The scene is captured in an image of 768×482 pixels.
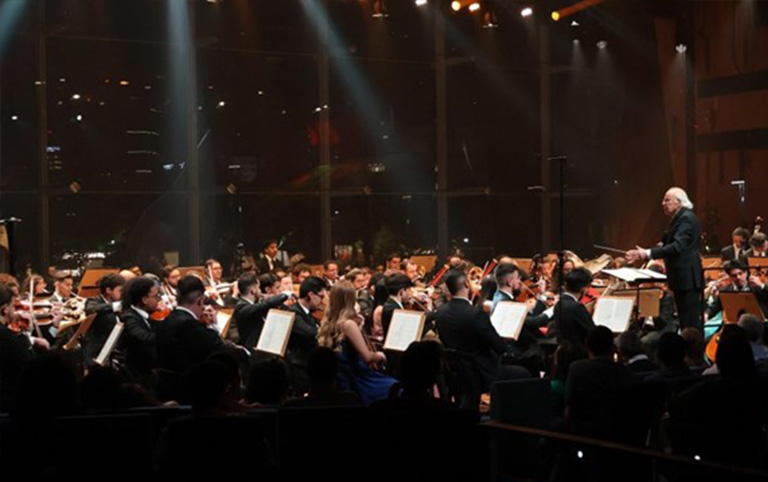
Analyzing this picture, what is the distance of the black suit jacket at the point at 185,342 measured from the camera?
6.83 m

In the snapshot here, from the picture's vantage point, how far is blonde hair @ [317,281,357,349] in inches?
314

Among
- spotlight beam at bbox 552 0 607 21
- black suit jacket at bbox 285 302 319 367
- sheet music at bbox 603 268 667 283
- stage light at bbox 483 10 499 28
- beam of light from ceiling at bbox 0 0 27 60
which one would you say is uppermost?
spotlight beam at bbox 552 0 607 21

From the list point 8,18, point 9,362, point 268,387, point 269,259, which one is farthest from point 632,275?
point 8,18

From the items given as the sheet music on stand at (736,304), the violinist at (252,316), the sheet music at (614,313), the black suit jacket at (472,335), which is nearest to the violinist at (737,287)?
the sheet music on stand at (736,304)

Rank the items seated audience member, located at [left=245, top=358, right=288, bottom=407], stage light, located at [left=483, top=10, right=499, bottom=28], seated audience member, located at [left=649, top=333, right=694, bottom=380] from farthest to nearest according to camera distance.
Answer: stage light, located at [left=483, top=10, right=499, bottom=28] → seated audience member, located at [left=649, top=333, right=694, bottom=380] → seated audience member, located at [left=245, top=358, right=288, bottom=407]

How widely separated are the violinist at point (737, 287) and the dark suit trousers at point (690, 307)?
3.38 feet

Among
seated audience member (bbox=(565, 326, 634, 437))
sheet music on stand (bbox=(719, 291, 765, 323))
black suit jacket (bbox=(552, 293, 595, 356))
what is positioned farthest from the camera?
sheet music on stand (bbox=(719, 291, 765, 323))

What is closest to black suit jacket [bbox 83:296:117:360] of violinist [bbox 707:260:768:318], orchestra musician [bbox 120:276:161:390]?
orchestra musician [bbox 120:276:161:390]

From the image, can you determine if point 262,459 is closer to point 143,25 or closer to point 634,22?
point 143,25

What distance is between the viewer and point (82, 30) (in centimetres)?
1543

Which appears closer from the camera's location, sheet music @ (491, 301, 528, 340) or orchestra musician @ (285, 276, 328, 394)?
orchestra musician @ (285, 276, 328, 394)

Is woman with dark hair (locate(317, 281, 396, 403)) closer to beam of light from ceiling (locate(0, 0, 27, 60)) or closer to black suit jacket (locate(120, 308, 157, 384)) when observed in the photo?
black suit jacket (locate(120, 308, 157, 384))

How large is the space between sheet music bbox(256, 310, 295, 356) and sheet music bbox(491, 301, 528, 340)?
1.59m

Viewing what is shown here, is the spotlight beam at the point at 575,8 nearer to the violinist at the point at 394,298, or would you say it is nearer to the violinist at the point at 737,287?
the violinist at the point at 737,287
